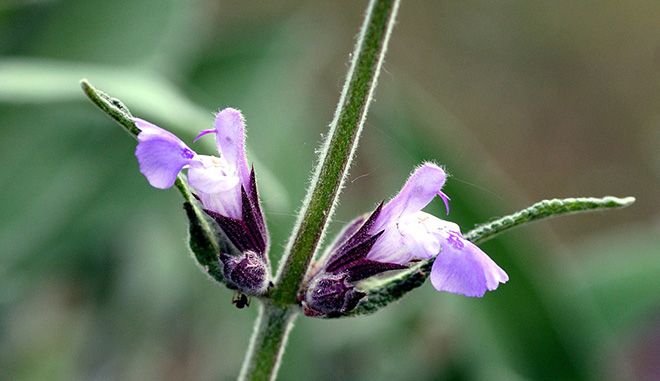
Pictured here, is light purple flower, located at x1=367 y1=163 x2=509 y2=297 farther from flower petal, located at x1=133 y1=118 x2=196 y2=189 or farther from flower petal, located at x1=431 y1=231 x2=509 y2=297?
flower petal, located at x1=133 y1=118 x2=196 y2=189

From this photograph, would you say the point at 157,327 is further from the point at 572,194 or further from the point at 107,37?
the point at 572,194

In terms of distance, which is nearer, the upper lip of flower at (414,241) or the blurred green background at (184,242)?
the upper lip of flower at (414,241)

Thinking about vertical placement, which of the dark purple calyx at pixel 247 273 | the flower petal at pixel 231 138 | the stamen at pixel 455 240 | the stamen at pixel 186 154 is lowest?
the dark purple calyx at pixel 247 273

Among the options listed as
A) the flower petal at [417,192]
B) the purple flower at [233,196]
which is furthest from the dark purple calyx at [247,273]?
the flower petal at [417,192]

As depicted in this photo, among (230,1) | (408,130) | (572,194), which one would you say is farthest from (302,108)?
(230,1)

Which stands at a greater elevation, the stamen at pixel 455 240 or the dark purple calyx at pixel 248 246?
the stamen at pixel 455 240

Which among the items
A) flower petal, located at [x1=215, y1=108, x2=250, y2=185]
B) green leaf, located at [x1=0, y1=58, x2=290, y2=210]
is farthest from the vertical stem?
green leaf, located at [x1=0, y1=58, x2=290, y2=210]

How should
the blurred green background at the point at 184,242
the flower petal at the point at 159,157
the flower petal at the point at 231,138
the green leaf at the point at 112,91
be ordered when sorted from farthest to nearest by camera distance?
the blurred green background at the point at 184,242
the green leaf at the point at 112,91
the flower petal at the point at 231,138
the flower petal at the point at 159,157

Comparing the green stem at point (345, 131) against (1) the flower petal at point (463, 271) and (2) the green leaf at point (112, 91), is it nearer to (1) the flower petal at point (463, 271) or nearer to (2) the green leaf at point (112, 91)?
(1) the flower petal at point (463, 271)
